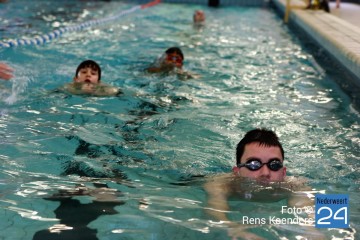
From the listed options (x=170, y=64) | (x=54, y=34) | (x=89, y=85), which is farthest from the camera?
(x=54, y=34)

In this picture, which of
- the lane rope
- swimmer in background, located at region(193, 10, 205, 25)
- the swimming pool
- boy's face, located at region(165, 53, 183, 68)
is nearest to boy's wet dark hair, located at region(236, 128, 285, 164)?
the swimming pool

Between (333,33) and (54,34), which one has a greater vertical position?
(333,33)

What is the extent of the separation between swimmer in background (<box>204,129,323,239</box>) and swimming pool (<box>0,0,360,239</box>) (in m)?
0.11

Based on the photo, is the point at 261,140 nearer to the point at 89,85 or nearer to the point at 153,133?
the point at 153,133

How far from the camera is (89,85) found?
6160mm

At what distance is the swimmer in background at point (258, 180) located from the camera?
3.21m

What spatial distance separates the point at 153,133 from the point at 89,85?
168 centimetres

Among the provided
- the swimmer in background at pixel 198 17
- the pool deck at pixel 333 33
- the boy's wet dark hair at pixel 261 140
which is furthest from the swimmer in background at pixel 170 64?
the swimmer in background at pixel 198 17

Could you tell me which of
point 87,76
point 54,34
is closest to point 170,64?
point 87,76

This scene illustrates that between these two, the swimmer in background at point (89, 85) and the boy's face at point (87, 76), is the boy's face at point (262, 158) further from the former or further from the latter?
the boy's face at point (87, 76)

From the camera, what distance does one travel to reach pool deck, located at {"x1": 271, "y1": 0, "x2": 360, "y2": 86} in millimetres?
6398

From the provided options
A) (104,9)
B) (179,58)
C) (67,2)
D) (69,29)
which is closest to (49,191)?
(179,58)

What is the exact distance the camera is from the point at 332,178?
377cm

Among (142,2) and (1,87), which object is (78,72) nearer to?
(1,87)
